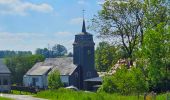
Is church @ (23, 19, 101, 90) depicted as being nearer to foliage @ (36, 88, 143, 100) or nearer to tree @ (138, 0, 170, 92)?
foliage @ (36, 88, 143, 100)

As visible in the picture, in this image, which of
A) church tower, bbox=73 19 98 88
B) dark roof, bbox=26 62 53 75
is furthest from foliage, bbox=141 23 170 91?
dark roof, bbox=26 62 53 75

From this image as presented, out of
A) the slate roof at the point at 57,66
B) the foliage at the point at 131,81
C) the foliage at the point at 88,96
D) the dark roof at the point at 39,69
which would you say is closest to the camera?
the foliage at the point at 88,96

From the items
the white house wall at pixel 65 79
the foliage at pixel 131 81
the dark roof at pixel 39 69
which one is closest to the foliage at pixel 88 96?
the foliage at pixel 131 81

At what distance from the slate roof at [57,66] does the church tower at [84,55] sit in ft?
5.35

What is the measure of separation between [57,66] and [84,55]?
6030mm

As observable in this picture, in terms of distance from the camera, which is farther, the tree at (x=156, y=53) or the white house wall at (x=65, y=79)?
the white house wall at (x=65, y=79)

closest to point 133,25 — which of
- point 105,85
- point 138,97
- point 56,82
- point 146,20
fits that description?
point 146,20

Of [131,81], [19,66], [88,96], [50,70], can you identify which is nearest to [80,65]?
[50,70]

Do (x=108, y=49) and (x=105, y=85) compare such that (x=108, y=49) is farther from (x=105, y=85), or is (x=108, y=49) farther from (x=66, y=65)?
(x=66, y=65)

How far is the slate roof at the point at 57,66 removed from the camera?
10194 cm

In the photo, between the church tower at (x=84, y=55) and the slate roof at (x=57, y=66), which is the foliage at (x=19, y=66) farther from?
the church tower at (x=84, y=55)

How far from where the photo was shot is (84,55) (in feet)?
338

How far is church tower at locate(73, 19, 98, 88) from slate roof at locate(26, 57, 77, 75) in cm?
163

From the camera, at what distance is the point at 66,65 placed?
341 feet
